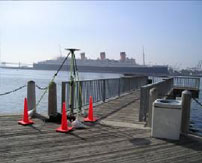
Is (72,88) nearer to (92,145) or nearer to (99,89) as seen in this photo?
(99,89)

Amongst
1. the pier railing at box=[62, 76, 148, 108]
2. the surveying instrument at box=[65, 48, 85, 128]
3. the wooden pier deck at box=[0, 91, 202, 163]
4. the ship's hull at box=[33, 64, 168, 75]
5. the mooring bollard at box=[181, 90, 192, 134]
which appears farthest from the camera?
the ship's hull at box=[33, 64, 168, 75]

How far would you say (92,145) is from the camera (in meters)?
4.66

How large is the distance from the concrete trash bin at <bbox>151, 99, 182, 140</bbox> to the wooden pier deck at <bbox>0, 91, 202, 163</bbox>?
19 cm

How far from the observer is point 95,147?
4.55 m

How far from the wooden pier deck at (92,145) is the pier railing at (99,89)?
6.22 feet

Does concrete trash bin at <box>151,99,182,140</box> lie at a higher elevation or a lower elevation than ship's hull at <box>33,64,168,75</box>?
lower

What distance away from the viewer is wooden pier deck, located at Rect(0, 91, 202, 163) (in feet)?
13.3

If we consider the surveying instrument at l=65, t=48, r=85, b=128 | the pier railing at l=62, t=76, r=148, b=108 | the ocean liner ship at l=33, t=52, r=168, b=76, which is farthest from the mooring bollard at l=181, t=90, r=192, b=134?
the ocean liner ship at l=33, t=52, r=168, b=76

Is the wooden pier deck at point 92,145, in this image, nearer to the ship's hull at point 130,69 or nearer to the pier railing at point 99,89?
the pier railing at point 99,89

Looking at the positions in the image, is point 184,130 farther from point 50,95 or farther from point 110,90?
point 110,90

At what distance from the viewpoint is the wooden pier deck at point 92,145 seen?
404cm

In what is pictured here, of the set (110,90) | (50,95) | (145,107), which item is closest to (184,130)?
(145,107)

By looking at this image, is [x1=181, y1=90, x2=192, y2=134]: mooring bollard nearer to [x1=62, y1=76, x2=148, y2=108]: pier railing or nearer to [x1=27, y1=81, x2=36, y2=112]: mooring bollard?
[x1=62, y1=76, x2=148, y2=108]: pier railing

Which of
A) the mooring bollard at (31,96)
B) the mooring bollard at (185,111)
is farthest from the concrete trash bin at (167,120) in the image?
the mooring bollard at (31,96)
